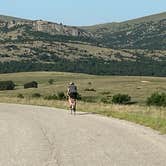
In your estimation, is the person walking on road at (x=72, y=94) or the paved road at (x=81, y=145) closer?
the paved road at (x=81, y=145)

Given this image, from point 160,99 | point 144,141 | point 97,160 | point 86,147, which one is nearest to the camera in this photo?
point 97,160

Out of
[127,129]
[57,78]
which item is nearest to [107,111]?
[127,129]

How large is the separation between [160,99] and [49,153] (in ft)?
136

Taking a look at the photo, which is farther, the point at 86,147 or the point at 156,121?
the point at 156,121

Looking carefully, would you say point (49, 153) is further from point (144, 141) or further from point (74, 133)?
point (74, 133)

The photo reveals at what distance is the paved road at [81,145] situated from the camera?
11.6 metres

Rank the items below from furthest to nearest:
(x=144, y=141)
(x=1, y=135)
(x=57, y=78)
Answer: (x=57, y=78) → (x=1, y=135) → (x=144, y=141)

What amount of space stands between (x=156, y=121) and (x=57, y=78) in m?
133

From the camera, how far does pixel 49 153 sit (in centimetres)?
1288

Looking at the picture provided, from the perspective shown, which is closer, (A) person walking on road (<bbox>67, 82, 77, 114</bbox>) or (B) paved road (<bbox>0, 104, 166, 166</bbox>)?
(B) paved road (<bbox>0, 104, 166, 166</bbox>)

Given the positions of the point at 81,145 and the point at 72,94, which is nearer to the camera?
the point at 81,145

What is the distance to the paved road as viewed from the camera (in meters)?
11.6

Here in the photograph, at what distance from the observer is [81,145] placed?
14.4m

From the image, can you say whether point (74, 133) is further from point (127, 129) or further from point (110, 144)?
point (110, 144)
